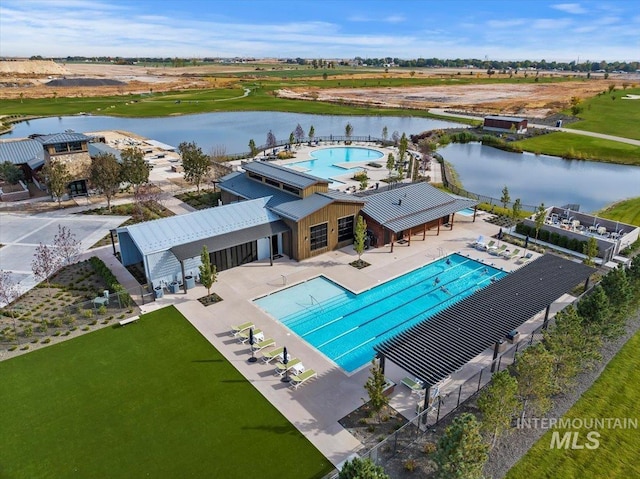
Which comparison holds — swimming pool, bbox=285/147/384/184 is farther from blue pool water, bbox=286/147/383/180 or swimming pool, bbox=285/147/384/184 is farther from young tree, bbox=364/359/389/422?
young tree, bbox=364/359/389/422

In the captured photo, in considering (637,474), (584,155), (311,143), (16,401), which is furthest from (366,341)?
(584,155)

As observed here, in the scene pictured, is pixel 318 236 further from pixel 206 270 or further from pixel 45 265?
pixel 45 265

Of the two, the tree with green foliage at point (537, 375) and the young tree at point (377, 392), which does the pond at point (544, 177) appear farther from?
the young tree at point (377, 392)

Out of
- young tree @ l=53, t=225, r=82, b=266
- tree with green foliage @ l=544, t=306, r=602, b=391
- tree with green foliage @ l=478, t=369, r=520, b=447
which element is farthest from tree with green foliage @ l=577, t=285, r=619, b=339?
young tree @ l=53, t=225, r=82, b=266

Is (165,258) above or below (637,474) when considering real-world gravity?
above

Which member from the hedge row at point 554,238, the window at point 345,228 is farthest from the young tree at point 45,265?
the hedge row at point 554,238

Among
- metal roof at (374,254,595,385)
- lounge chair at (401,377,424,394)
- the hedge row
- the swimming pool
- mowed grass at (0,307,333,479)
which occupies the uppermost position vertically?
the swimming pool

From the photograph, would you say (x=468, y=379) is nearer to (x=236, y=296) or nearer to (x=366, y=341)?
(x=366, y=341)
